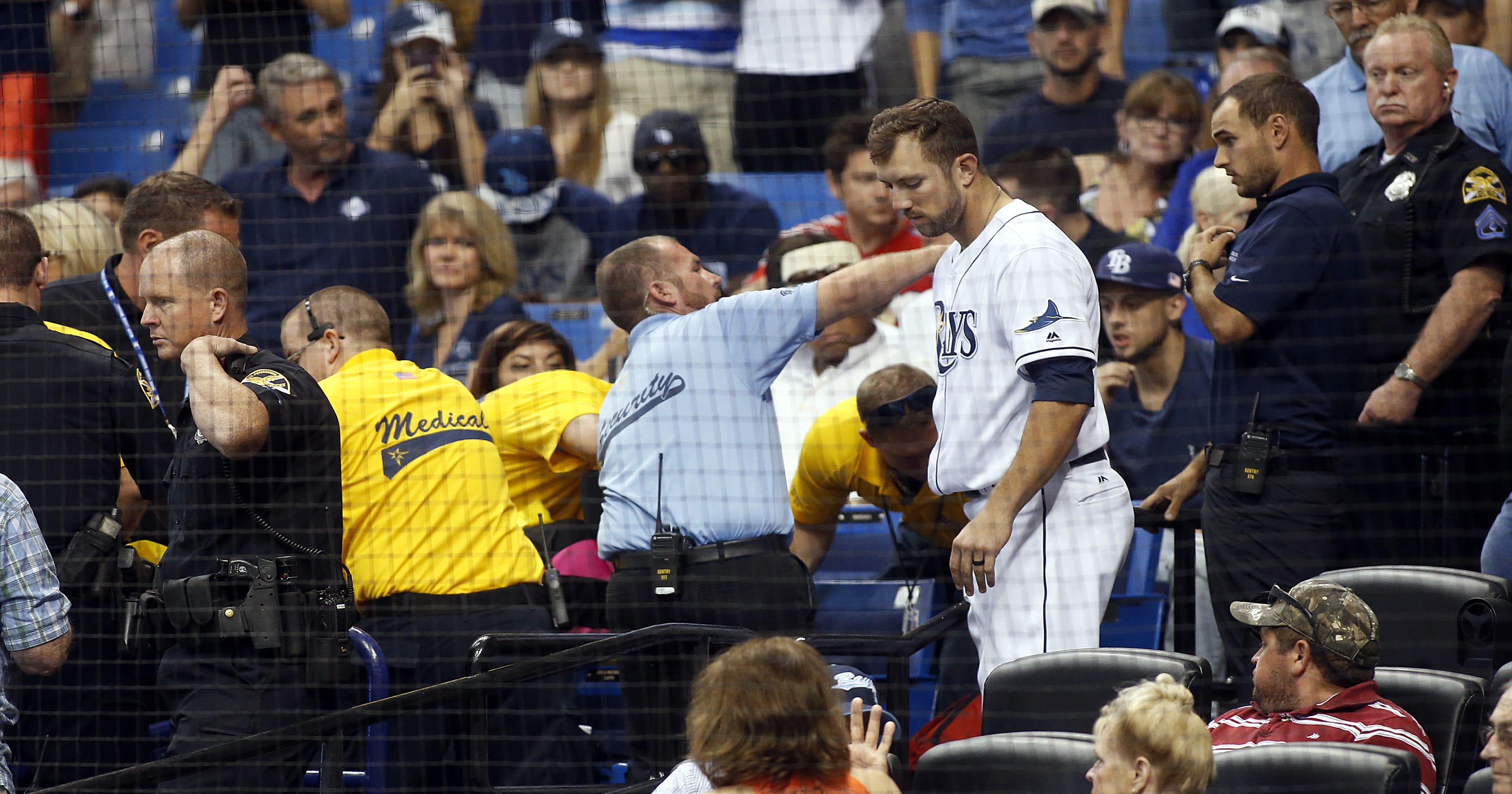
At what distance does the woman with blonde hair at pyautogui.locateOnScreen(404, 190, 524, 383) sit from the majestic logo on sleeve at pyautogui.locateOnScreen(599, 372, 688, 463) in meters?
1.90

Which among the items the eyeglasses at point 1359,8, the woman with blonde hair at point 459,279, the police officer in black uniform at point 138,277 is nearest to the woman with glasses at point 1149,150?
the eyeglasses at point 1359,8

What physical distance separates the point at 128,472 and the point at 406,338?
6.45 feet

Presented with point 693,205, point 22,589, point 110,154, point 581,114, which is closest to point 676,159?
Answer: point 693,205

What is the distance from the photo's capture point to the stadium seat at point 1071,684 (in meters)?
3.10

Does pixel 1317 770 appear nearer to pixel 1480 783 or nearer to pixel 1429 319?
pixel 1480 783

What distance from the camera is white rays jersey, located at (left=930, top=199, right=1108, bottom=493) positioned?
10.8 ft

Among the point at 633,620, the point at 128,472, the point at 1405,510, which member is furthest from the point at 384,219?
the point at 1405,510

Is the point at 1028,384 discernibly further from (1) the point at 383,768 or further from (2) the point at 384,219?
(2) the point at 384,219

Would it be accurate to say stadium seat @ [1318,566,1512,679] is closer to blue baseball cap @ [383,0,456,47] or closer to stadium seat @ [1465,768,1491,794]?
stadium seat @ [1465,768,1491,794]

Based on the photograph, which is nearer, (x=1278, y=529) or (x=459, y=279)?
(x=1278, y=529)

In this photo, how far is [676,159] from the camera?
20.1 ft

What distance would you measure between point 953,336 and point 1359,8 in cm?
219

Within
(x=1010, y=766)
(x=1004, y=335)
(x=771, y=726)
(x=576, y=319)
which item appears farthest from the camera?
(x=576, y=319)

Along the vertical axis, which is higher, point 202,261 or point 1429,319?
point 202,261
